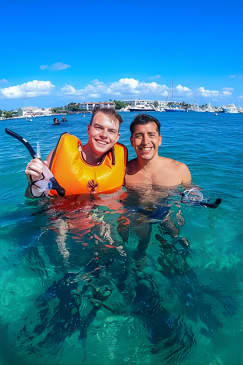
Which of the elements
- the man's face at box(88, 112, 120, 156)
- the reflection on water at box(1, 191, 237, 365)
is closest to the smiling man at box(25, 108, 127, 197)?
the man's face at box(88, 112, 120, 156)

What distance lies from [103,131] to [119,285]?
2.09 m

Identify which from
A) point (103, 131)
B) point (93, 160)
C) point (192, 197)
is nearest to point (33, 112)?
point (93, 160)

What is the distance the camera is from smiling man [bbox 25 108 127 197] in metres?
3.58

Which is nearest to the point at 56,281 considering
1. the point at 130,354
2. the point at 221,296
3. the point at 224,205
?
the point at 130,354

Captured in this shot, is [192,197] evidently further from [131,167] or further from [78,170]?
[78,170]

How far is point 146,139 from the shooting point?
145 inches

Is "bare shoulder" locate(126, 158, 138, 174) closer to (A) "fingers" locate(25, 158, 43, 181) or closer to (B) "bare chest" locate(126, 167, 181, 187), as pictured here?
(B) "bare chest" locate(126, 167, 181, 187)

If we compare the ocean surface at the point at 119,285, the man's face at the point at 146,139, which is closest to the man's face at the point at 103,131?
the man's face at the point at 146,139

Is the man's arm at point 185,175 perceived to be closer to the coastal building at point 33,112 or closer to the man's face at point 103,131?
the man's face at point 103,131

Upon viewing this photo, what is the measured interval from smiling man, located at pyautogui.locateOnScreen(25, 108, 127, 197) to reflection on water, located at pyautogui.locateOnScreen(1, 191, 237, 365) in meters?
Result: 0.52

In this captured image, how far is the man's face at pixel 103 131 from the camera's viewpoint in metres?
3.53

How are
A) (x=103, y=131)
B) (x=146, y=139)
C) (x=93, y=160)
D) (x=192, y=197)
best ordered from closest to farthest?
(x=103, y=131)
(x=146, y=139)
(x=192, y=197)
(x=93, y=160)

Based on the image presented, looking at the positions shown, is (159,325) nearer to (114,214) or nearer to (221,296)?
(221,296)

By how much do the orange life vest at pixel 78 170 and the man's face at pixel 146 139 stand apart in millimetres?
532
